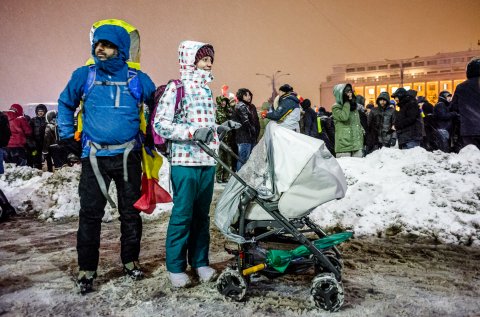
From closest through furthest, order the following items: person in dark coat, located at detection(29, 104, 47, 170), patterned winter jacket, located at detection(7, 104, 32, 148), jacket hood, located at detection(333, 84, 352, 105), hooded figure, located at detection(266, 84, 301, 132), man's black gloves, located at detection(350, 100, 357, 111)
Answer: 1. hooded figure, located at detection(266, 84, 301, 132)
2. jacket hood, located at detection(333, 84, 352, 105)
3. man's black gloves, located at detection(350, 100, 357, 111)
4. patterned winter jacket, located at detection(7, 104, 32, 148)
5. person in dark coat, located at detection(29, 104, 47, 170)

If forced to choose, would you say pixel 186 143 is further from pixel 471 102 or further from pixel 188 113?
pixel 471 102

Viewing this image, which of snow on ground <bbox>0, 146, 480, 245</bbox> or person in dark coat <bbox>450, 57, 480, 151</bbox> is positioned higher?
person in dark coat <bbox>450, 57, 480, 151</bbox>

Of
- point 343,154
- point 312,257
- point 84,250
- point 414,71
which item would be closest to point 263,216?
point 312,257

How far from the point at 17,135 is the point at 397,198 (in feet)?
35.5

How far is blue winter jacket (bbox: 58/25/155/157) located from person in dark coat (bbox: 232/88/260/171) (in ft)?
20.9

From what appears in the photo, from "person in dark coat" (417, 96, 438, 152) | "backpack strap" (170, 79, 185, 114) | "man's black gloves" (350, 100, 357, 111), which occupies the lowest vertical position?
"person in dark coat" (417, 96, 438, 152)

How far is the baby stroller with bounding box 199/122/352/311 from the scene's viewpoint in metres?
3.04

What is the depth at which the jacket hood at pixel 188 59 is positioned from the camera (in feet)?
11.9

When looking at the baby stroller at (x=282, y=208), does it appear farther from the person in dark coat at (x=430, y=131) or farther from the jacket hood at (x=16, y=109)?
the jacket hood at (x=16, y=109)

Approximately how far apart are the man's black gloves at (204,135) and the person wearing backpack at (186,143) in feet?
0.56

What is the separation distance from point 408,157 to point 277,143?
16.2 feet

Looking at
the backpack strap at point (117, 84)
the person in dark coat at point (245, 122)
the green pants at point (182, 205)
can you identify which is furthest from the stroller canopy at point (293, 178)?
the person in dark coat at point (245, 122)

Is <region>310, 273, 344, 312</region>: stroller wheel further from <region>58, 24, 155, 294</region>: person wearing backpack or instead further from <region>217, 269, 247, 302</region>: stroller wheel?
<region>58, 24, 155, 294</region>: person wearing backpack

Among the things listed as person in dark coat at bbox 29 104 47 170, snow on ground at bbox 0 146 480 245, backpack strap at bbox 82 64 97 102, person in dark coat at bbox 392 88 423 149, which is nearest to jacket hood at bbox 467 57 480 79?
snow on ground at bbox 0 146 480 245
